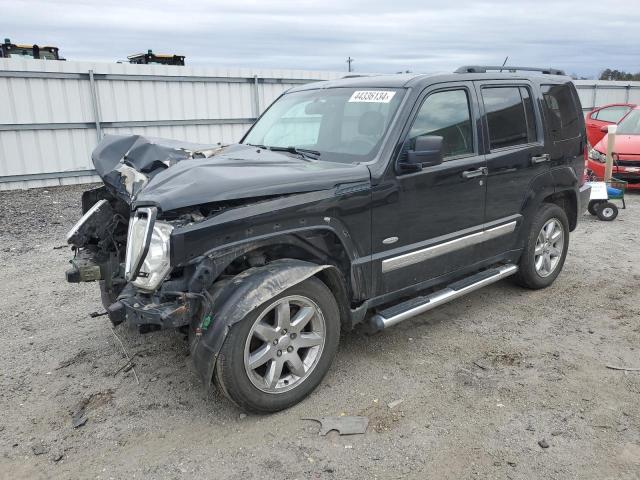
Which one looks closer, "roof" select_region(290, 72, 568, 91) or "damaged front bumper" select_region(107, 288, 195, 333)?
"damaged front bumper" select_region(107, 288, 195, 333)

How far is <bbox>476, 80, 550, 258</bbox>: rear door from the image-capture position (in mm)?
4590

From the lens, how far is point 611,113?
547 inches

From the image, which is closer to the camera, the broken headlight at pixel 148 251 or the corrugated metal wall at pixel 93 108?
the broken headlight at pixel 148 251

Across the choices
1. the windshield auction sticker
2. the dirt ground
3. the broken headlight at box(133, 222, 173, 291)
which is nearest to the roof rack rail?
the windshield auction sticker

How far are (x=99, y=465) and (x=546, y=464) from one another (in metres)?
2.40

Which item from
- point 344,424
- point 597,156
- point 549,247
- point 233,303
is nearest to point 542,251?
point 549,247

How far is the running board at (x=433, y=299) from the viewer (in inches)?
150

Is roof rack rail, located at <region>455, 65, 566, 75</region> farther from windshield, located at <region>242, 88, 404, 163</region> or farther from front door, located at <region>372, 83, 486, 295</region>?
windshield, located at <region>242, 88, 404, 163</region>

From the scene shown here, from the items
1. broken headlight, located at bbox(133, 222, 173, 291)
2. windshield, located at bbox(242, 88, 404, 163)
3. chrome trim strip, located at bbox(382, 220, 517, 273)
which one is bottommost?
chrome trim strip, located at bbox(382, 220, 517, 273)

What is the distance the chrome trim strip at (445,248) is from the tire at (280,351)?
595 mm

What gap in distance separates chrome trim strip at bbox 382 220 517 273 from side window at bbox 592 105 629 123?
10.8 metres

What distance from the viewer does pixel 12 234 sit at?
7891 millimetres

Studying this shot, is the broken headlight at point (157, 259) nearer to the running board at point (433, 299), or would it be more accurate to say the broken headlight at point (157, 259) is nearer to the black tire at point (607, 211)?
the running board at point (433, 299)

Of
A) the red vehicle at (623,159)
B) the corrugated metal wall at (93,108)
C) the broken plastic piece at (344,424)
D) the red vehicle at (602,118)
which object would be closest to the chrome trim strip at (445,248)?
the broken plastic piece at (344,424)
